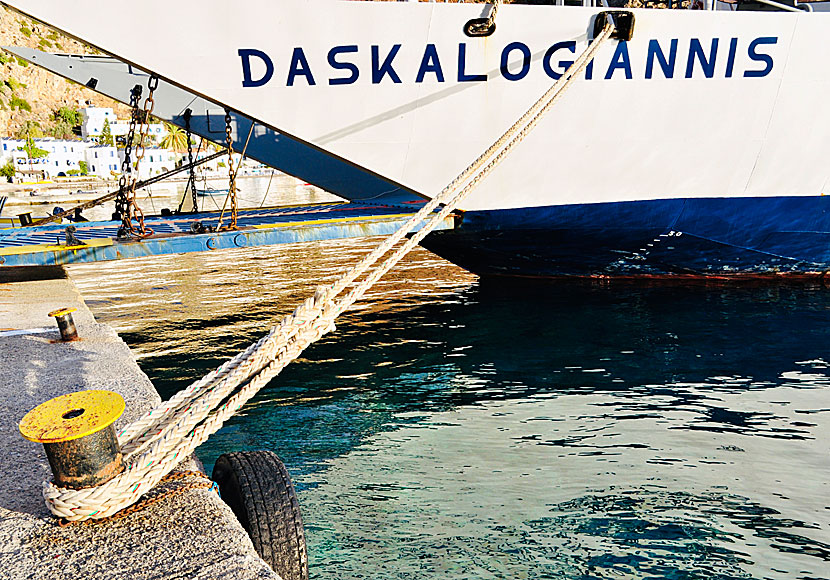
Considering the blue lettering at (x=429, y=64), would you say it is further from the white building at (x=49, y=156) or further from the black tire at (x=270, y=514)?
the white building at (x=49, y=156)

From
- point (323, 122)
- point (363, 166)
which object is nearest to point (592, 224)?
point (363, 166)

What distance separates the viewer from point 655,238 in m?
9.16

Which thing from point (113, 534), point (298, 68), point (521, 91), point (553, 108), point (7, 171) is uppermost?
point (7, 171)

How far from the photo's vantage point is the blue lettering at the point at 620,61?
799cm

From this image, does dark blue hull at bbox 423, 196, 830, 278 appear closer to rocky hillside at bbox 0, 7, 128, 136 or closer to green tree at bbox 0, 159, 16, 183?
green tree at bbox 0, 159, 16, 183

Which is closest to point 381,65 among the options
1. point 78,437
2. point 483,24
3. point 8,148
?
point 483,24

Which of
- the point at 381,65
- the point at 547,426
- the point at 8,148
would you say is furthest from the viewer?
the point at 8,148

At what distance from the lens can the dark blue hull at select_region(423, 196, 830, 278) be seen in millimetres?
8766

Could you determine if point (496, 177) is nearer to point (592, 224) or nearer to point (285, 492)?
point (592, 224)

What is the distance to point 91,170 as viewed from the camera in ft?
363

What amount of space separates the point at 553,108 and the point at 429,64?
63.3 inches

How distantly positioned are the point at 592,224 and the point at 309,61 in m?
4.19

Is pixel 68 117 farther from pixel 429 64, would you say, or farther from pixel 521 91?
pixel 521 91

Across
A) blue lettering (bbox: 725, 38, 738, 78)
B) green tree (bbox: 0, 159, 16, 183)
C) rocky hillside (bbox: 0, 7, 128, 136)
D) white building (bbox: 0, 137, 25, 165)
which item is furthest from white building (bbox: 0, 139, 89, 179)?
blue lettering (bbox: 725, 38, 738, 78)
